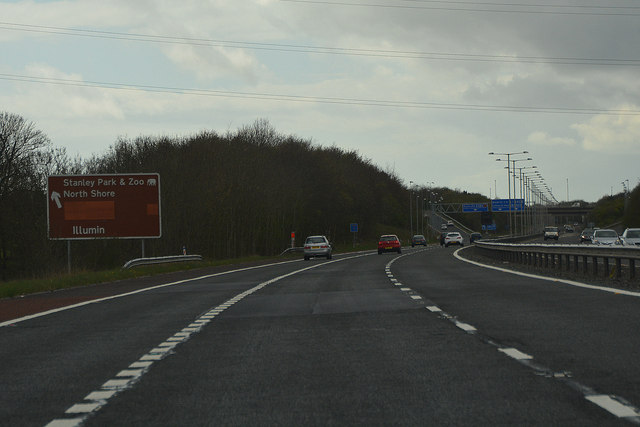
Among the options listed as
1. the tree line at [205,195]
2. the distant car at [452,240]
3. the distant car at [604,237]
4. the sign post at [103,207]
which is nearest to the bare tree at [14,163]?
the tree line at [205,195]

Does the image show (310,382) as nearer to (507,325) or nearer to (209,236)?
(507,325)

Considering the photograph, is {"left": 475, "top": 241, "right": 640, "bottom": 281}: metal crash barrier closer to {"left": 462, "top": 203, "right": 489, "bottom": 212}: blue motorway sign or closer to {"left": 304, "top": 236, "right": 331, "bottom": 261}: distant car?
{"left": 304, "top": 236, "right": 331, "bottom": 261}: distant car

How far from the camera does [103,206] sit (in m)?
40.2

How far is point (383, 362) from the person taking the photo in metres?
8.54

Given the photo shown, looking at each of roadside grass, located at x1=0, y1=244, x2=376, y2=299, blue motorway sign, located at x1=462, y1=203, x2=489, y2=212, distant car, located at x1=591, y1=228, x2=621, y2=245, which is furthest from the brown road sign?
blue motorway sign, located at x1=462, y1=203, x2=489, y2=212

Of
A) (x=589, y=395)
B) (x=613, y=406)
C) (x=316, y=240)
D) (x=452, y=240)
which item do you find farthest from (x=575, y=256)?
(x=452, y=240)

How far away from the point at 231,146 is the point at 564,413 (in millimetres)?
71335

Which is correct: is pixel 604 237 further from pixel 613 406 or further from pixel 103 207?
pixel 613 406

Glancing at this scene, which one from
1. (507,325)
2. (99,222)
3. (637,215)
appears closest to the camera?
(507,325)

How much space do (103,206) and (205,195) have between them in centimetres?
2667

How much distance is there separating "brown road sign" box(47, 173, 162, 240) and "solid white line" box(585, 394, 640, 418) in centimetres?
3463

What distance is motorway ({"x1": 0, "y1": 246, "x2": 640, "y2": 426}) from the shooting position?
6.12 meters

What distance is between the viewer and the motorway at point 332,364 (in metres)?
6.12

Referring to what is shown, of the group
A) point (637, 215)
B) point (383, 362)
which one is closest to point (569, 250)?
point (383, 362)
